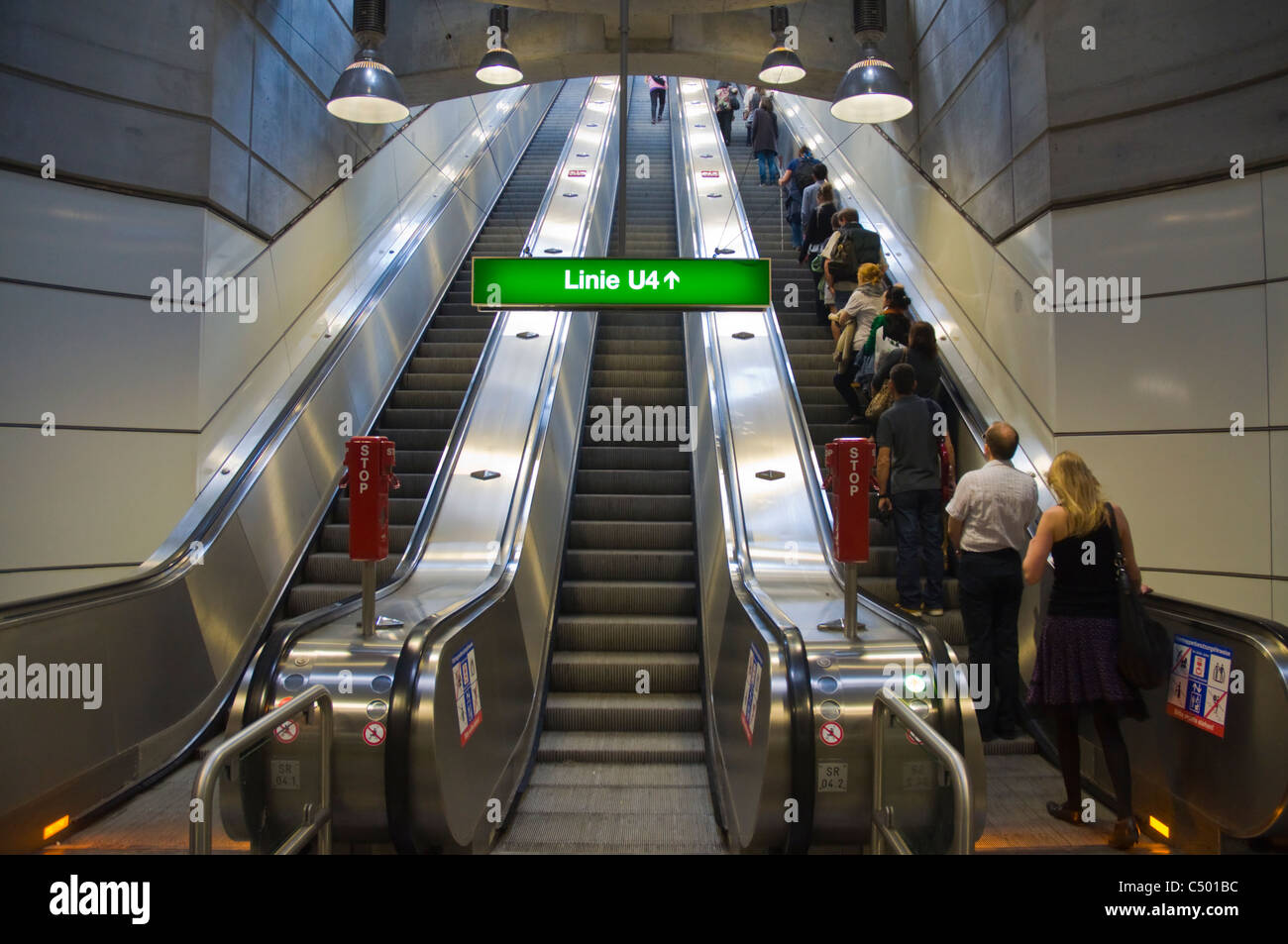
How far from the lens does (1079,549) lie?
3980 mm

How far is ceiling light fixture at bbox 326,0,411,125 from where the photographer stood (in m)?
7.52

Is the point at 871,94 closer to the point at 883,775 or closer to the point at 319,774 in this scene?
the point at 883,775

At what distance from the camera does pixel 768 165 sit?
14.4 meters

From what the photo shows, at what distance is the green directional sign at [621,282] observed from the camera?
593 cm

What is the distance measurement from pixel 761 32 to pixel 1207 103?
530 cm

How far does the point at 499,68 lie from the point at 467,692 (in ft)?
23.4

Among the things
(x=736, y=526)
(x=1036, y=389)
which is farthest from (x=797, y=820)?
(x=1036, y=389)

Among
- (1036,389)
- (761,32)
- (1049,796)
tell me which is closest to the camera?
(1049,796)

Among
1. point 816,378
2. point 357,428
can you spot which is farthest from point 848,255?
point 357,428

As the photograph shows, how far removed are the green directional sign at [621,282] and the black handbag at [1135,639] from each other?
2.84 m

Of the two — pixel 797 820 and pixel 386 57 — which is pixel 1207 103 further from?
pixel 386 57

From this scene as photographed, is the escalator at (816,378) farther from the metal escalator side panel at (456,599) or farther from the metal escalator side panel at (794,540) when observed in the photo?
the metal escalator side panel at (456,599)

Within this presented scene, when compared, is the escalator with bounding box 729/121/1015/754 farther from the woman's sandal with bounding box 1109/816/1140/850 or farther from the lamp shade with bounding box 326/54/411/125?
the lamp shade with bounding box 326/54/411/125
